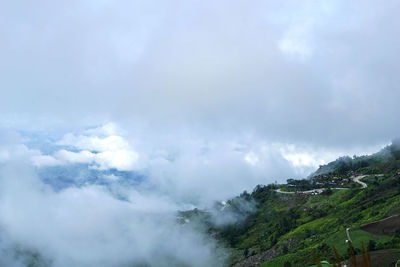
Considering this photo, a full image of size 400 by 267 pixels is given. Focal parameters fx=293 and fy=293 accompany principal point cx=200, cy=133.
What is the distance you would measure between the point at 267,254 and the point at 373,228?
87.2m

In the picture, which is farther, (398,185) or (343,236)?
(398,185)

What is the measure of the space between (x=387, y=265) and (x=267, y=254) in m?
117

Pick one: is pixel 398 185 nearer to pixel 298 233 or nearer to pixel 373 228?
pixel 298 233

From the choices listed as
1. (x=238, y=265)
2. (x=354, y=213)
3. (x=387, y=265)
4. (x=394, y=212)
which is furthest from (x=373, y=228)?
(x=238, y=265)

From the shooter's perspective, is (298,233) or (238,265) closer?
(298,233)

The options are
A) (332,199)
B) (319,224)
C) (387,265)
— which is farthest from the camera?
(332,199)

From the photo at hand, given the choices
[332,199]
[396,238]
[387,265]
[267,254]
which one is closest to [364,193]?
[332,199]

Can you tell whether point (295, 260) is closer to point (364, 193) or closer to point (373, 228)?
point (373, 228)

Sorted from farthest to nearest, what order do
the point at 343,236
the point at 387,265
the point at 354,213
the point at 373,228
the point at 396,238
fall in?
the point at 354,213
the point at 343,236
the point at 373,228
the point at 396,238
the point at 387,265

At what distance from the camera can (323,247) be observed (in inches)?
3900

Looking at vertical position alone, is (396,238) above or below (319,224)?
below

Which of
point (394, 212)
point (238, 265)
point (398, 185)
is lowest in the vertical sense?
point (238, 265)

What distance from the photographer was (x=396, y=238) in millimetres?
74875

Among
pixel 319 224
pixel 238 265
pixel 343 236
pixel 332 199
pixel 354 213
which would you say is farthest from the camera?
pixel 332 199
